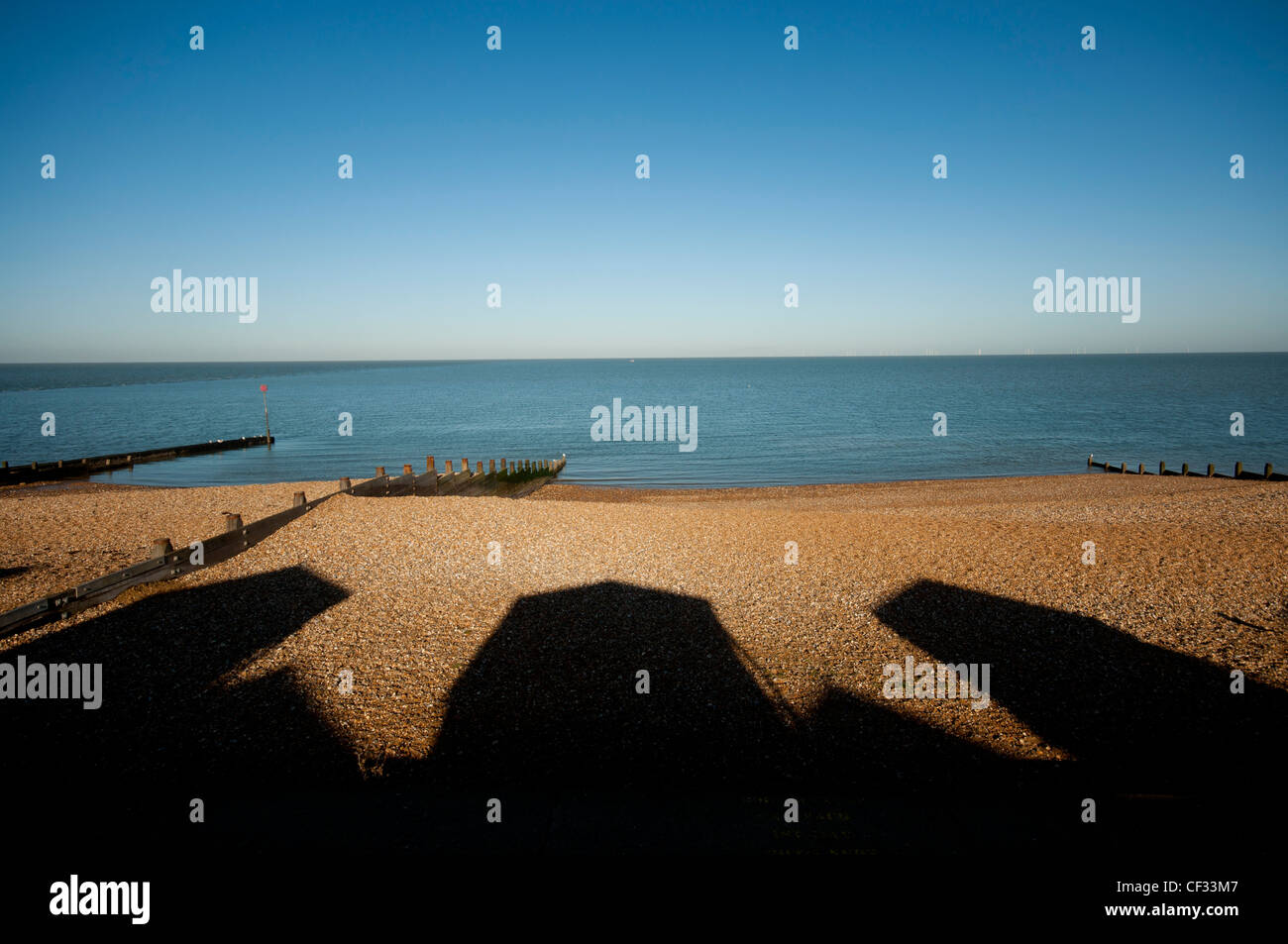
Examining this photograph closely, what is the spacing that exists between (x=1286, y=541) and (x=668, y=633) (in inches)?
531

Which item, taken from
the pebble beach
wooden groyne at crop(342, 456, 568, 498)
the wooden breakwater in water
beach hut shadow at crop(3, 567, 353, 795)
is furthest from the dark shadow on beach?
wooden groyne at crop(342, 456, 568, 498)

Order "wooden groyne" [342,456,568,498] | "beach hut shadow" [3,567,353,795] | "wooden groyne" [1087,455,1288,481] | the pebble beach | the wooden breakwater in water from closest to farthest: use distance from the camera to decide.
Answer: "beach hut shadow" [3,567,353,795] → the pebble beach → the wooden breakwater in water → "wooden groyne" [342,456,568,498] → "wooden groyne" [1087,455,1288,481]

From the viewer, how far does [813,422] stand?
61.9 m

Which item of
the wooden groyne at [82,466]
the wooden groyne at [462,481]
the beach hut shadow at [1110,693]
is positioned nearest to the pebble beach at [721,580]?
the beach hut shadow at [1110,693]

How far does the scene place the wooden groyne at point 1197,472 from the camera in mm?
29656

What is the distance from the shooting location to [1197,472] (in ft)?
115

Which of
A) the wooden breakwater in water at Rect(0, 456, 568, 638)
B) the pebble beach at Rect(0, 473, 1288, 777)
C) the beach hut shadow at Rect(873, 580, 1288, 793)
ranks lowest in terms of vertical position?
the beach hut shadow at Rect(873, 580, 1288, 793)

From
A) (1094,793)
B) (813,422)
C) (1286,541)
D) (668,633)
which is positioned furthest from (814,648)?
(813,422)

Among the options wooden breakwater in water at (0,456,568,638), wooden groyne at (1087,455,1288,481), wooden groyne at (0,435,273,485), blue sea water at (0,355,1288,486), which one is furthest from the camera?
blue sea water at (0,355,1288,486)

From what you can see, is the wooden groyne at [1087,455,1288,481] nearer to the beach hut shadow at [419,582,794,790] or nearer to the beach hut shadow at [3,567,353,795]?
the beach hut shadow at [419,582,794,790]

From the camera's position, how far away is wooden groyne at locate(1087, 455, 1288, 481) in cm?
2966

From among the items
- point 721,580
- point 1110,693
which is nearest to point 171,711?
point 721,580

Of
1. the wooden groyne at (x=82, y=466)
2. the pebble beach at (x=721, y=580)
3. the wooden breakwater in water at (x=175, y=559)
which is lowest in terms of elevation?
the pebble beach at (x=721, y=580)

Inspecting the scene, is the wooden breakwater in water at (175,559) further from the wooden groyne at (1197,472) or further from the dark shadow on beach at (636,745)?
the wooden groyne at (1197,472)
